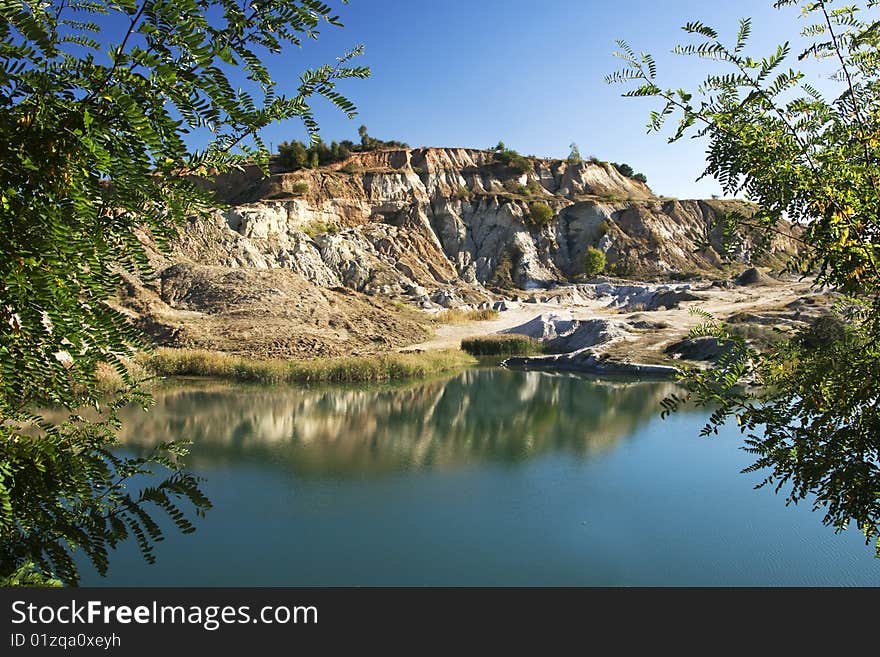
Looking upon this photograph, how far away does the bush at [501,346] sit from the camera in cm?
3166

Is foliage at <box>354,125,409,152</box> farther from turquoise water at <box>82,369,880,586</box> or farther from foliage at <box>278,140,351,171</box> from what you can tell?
turquoise water at <box>82,369,880,586</box>

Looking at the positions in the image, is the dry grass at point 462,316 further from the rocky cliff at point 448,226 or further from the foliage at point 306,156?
the foliage at point 306,156

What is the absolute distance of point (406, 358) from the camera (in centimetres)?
2592

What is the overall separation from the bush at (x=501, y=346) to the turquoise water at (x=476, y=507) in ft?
45.0

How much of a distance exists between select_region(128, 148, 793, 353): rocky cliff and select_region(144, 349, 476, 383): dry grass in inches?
479

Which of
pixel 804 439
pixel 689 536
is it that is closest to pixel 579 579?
pixel 689 536

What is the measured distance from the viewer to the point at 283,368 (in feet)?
77.0

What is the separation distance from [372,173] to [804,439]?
60.3 meters

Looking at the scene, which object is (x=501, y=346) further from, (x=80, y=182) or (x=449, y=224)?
(x=80, y=182)

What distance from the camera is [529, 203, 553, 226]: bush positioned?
195 ft

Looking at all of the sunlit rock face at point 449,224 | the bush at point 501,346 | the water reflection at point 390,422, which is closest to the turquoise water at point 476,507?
the water reflection at point 390,422

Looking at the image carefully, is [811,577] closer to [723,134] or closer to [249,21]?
[723,134]

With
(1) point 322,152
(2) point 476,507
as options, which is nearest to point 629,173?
(1) point 322,152
